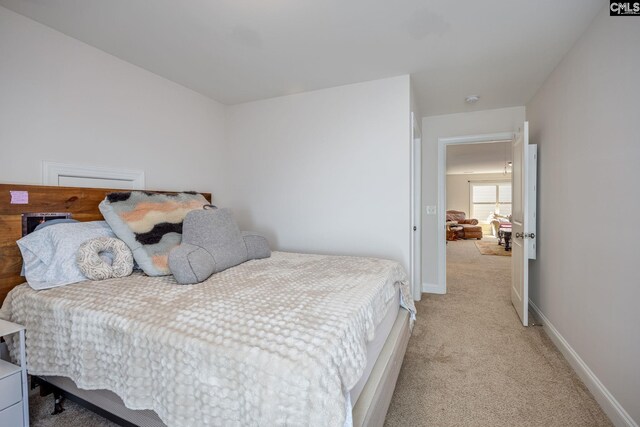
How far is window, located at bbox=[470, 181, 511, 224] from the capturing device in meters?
10.9

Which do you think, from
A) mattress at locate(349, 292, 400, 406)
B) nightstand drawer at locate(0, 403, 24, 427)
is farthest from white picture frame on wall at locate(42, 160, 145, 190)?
mattress at locate(349, 292, 400, 406)

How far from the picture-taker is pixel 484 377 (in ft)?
6.39

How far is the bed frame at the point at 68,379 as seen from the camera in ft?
4.15

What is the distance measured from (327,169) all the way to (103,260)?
201 centimetres

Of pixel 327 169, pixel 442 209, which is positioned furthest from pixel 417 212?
pixel 327 169

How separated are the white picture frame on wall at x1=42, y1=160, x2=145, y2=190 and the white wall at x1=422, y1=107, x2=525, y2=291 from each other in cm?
331

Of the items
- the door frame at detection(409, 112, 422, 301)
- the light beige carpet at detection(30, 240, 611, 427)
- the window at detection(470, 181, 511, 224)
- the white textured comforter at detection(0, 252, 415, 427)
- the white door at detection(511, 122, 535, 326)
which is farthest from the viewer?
the window at detection(470, 181, 511, 224)

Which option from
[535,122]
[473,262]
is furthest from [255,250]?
[473,262]

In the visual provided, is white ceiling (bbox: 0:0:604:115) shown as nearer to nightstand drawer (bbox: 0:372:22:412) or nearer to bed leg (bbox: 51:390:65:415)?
nightstand drawer (bbox: 0:372:22:412)

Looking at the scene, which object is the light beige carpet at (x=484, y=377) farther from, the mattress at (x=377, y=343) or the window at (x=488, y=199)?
the window at (x=488, y=199)

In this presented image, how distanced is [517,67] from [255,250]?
274cm

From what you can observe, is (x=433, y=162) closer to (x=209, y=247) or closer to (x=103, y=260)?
(x=209, y=247)

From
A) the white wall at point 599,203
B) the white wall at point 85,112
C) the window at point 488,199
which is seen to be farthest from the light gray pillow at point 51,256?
the window at point 488,199

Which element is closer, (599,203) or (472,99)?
(599,203)
